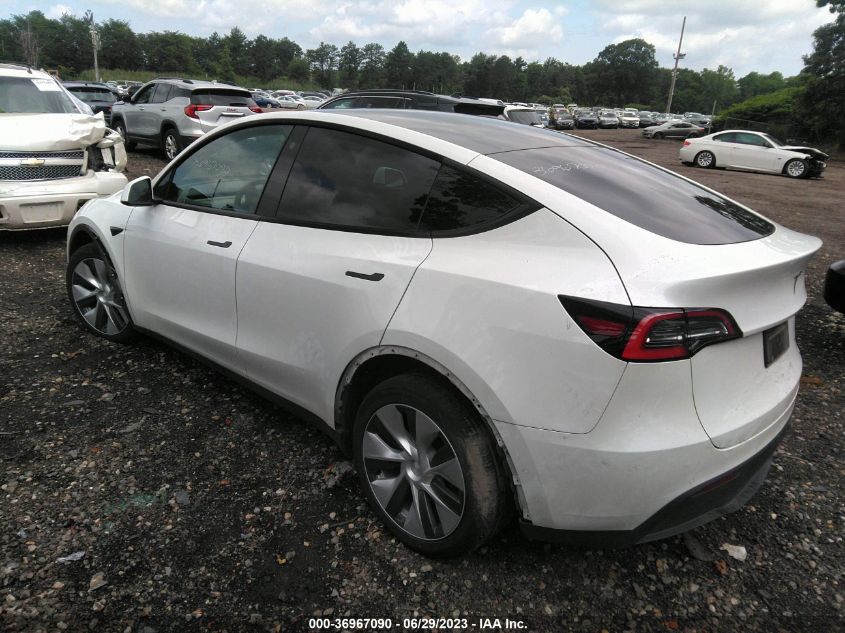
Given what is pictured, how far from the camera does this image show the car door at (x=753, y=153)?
63.0ft

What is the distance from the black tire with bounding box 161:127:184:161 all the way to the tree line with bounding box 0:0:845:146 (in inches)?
3625

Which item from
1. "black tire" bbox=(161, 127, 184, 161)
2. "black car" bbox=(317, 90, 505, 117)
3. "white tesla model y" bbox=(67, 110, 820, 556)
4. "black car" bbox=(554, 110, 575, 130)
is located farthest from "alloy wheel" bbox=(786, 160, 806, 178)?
"black car" bbox=(554, 110, 575, 130)

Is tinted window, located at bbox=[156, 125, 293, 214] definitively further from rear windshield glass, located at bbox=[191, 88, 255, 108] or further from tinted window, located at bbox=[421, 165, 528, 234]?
rear windshield glass, located at bbox=[191, 88, 255, 108]

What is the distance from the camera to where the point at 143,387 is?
11.5ft

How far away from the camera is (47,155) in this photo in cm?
600

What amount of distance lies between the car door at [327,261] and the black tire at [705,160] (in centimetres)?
2046

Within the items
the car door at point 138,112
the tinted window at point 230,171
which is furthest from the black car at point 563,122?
the tinted window at point 230,171

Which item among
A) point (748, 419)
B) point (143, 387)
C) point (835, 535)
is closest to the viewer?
point (748, 419)

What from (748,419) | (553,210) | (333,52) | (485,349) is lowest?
(748,419)

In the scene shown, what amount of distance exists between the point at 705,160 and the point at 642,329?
69.4 feet

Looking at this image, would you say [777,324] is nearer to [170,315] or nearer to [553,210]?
[553,210]

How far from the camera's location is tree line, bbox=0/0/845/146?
4016 inches

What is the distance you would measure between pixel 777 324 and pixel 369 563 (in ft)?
5.58

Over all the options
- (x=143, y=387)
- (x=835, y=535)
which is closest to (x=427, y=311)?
(x=835, y=535)
